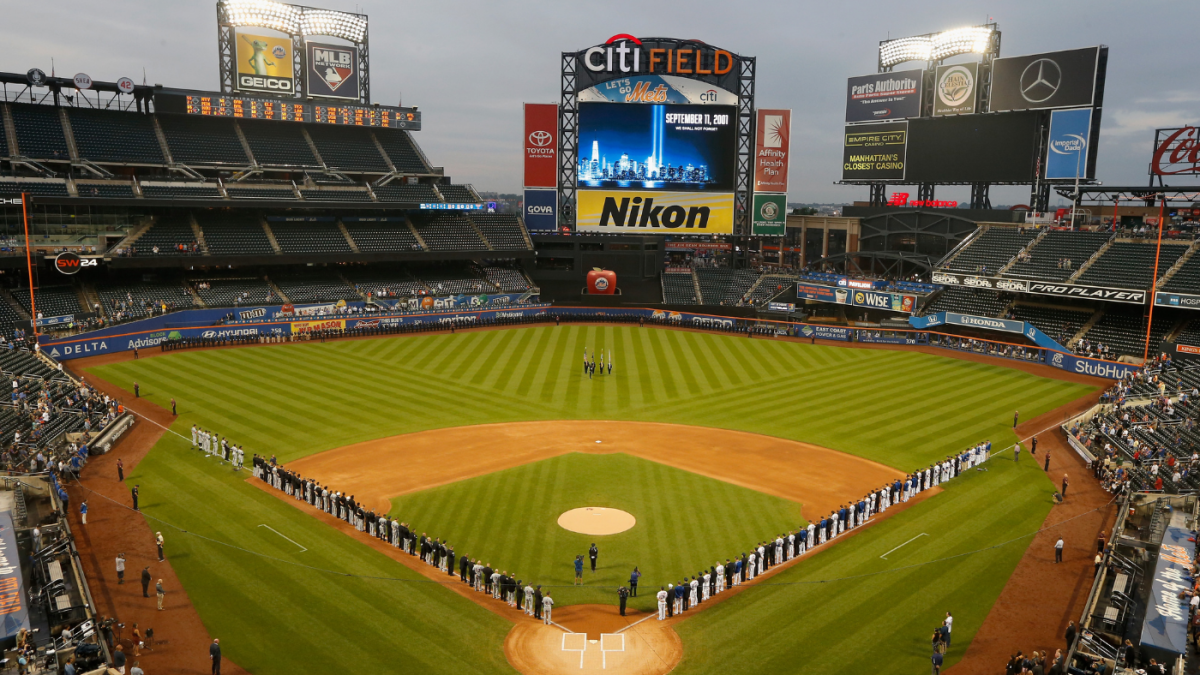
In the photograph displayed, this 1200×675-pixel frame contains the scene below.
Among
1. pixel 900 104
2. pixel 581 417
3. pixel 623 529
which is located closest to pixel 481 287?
pixel 581 417

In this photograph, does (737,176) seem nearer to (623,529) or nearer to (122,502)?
(623,529)

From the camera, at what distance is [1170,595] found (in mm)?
18688

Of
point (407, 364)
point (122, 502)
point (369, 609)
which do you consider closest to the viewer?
point (369, 609)

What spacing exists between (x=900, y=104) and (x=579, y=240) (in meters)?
30.3

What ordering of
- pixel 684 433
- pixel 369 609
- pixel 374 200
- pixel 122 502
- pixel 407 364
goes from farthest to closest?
pixel 374 200, pixel 407 364, pixel 684 433, pixel 122 502, pixel 369 609

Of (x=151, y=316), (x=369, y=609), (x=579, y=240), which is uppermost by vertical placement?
(x=579, y=240)

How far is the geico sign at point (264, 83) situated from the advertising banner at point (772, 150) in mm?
41472

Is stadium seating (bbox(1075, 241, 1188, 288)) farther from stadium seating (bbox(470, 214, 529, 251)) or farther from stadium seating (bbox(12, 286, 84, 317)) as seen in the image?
stadium seating (bbox(12, 286, 84, 317))

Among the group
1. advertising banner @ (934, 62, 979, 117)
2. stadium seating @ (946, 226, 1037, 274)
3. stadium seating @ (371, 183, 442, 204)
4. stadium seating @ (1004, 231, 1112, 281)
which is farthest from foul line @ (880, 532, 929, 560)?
stadium seating @ (371, 183, 442, 204)

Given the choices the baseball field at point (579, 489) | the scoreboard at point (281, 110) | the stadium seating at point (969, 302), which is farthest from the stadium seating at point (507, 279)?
the stadium seating at point (969, 302)

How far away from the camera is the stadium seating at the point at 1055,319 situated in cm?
4992

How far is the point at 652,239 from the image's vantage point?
234 ft

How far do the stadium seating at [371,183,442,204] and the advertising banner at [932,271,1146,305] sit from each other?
4313 cm

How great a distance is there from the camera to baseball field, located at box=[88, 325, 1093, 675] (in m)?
17.8
